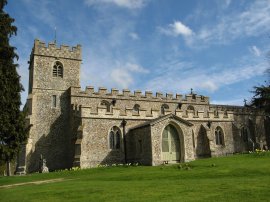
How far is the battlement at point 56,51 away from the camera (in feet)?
108

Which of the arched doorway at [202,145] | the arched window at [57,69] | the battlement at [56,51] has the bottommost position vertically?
the arched doorway at [202,145]

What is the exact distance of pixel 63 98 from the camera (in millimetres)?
32250

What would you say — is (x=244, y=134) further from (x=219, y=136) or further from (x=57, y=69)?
(x=57, y=69)

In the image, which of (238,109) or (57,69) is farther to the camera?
(238,109)

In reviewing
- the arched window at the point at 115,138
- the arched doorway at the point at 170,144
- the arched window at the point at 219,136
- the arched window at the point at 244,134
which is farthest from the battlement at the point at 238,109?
the arched window at the point at 115,138

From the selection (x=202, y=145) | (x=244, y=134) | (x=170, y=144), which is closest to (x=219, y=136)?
(x=202, y=145)

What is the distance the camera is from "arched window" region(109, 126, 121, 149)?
27.8 metres

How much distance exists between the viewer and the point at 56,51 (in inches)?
1324

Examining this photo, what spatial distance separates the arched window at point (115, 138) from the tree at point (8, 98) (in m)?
8.90

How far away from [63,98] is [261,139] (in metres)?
23.3

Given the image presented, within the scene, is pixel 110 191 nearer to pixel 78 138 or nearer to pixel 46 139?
pixel 78 138

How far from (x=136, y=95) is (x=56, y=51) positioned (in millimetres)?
9610

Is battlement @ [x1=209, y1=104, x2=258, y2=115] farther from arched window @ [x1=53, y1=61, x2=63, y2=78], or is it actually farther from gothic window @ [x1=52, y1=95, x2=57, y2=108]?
gothic window @ [x1=52, y1=95, x2=57, y2=108]

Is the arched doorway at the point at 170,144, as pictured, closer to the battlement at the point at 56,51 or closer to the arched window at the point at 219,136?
the arched window at the point at 219,136
